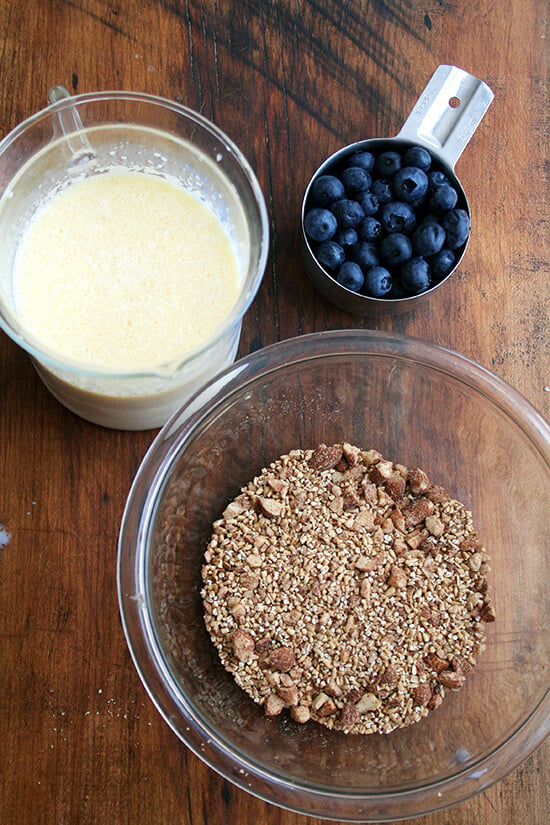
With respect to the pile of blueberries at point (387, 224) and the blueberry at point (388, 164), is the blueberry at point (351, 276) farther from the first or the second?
the blueberry at point (388, 164)

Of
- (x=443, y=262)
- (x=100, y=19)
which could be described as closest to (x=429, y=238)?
(x=443, y=262)

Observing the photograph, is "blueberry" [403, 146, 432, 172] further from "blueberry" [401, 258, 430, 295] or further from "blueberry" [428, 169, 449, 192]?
"blueberry" [401, 258, 430, 295]

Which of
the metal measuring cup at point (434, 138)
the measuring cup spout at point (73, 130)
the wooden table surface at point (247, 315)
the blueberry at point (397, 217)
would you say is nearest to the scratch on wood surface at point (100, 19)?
the wooden table surface at point (247, 315)

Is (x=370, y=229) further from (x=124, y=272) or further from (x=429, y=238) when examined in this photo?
(x=124, y=272)

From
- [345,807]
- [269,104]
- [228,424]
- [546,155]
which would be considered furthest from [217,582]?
[546,155]

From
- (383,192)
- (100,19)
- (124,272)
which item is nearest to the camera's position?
(124,272)

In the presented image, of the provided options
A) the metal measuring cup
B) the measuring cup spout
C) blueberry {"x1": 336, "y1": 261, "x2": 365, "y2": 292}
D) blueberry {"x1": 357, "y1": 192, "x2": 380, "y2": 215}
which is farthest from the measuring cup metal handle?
the measuring cup spout
